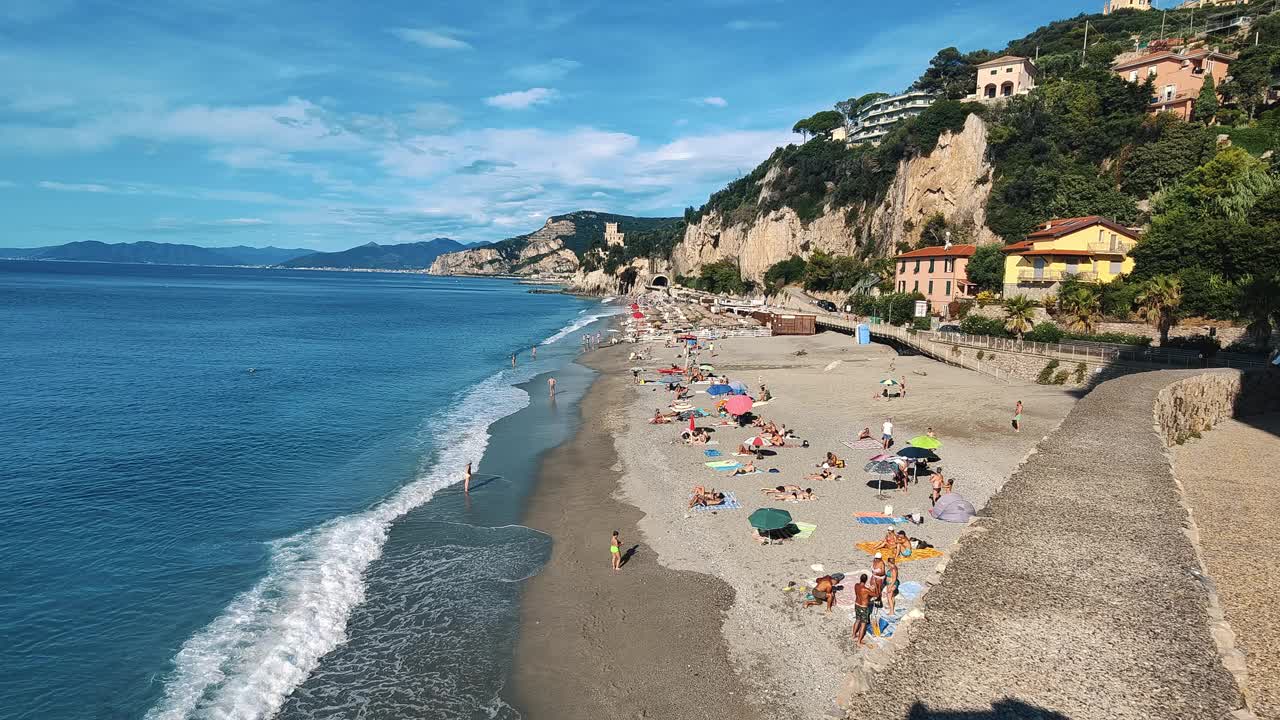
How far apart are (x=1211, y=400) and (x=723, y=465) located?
1881 centimetres

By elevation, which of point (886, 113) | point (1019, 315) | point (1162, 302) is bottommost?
point (1019, 315)

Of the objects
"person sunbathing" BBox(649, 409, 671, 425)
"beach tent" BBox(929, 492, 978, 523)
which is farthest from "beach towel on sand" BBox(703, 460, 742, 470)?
"beach tent" BBox(929, 492, 978, 523)

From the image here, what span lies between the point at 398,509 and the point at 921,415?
21944 mm

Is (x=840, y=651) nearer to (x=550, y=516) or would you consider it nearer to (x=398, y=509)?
(x=550, y=516)

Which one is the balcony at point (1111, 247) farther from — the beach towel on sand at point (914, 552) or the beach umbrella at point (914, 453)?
the beach towel on sand at point (914, 552)

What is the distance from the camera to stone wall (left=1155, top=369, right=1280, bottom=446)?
21969 millimetres

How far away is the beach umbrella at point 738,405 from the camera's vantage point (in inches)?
1105

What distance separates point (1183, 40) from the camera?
73.1m

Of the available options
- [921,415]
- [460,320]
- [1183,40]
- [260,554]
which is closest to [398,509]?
[260,554]

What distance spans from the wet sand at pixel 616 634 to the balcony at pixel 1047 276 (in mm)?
35871

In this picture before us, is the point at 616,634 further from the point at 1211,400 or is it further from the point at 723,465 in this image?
the point at 1211,400

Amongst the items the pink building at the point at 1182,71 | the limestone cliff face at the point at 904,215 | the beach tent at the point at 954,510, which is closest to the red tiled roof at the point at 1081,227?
the limestone cliff face at the point at 904,215

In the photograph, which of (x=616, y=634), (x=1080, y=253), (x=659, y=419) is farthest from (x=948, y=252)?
(x=616, y=634)

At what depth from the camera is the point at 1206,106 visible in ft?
170
